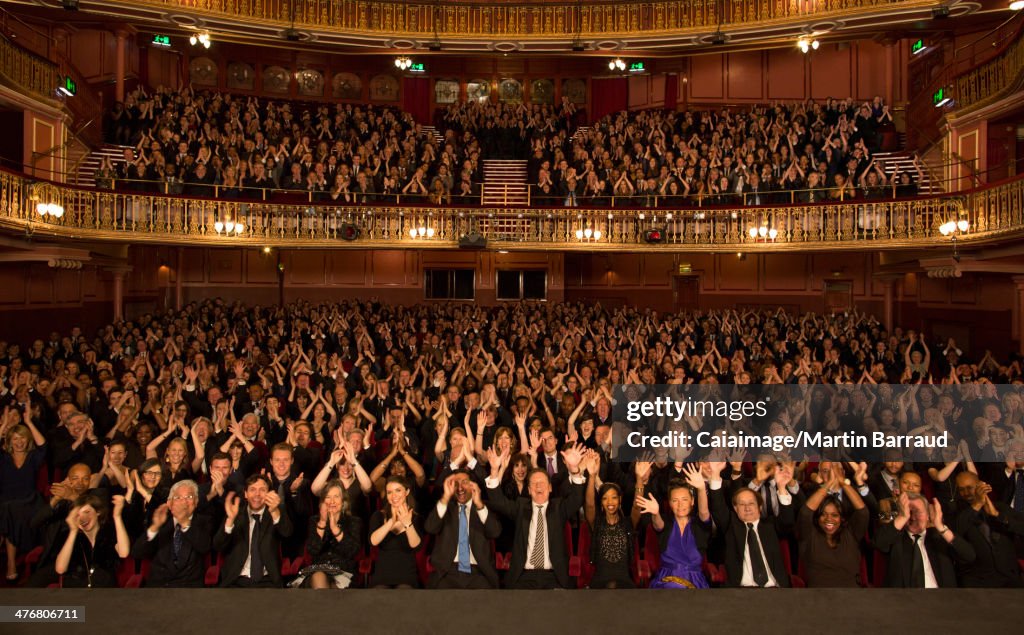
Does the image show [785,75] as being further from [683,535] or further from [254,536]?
[254,536]

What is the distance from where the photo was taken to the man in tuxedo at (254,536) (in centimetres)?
439

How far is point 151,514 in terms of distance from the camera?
15.2 ft

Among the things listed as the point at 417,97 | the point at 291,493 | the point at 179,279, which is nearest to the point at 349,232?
the point at 179,279

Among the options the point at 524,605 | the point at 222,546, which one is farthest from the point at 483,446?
the point at 524,605

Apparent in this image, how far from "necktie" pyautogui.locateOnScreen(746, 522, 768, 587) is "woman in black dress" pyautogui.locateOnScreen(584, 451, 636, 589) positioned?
2.54 ft

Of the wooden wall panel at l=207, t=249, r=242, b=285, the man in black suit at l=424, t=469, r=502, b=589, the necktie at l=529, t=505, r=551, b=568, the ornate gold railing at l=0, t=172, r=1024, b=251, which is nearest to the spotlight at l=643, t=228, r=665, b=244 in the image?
the ornate gold railing at l=0, t=172, r=1024, b=251

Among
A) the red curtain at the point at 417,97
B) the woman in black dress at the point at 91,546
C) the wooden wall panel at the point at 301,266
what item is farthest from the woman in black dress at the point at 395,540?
the red curtain at the point at 417,97

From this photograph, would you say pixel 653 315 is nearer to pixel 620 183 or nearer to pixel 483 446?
pixel 620 183

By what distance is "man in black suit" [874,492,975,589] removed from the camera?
13.5 ft

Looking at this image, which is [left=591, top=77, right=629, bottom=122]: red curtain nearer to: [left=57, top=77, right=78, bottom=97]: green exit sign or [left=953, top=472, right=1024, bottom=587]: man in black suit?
[left=57, top=77, right=78, bottom=97]: green exit sign

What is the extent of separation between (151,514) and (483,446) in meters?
3.00

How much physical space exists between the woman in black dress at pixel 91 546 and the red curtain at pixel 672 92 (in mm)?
22196

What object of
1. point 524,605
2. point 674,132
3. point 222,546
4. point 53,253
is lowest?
point 222,546

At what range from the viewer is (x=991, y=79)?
44.7ft
